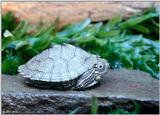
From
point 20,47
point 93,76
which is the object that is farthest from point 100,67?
point 20,47

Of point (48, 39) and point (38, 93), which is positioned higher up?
point (48, 39)

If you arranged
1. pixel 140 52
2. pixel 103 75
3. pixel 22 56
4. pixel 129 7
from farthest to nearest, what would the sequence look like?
1. pixel 129 7
2. pixel 140 52
3. pixel 22 56
4. pixel 103 75

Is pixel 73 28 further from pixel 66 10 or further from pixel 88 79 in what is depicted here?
pixel 88 79

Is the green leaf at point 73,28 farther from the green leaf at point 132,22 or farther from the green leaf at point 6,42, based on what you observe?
the green leaf at point 6,42

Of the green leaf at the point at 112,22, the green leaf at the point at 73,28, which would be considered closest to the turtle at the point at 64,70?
the green leaf at the point at 73,28

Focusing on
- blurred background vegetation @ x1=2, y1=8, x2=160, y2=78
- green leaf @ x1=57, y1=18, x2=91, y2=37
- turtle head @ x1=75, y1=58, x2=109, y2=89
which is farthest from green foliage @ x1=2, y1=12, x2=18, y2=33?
turtle head @ x1=75, y1=58, x2=109, y2=89

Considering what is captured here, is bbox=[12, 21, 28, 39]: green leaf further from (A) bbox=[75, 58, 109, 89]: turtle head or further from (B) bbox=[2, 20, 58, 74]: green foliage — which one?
(A) bbox=[75, 58, 109, 89]: turtle head

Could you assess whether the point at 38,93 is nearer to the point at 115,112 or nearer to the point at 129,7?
the point at 115,112

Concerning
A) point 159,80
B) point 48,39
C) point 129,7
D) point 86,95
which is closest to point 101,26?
point 129,7
